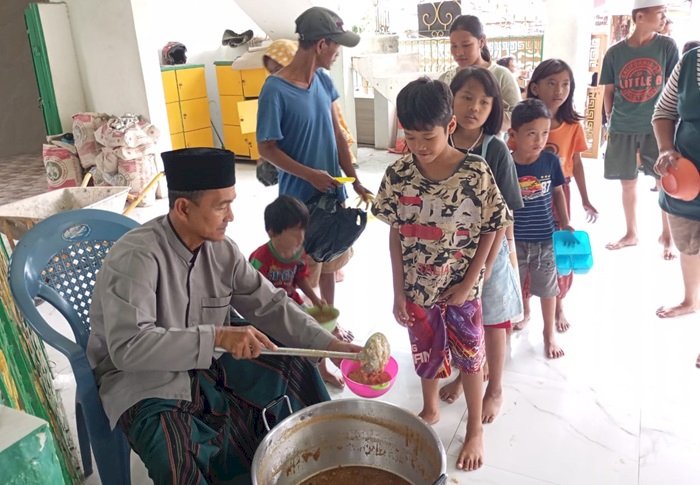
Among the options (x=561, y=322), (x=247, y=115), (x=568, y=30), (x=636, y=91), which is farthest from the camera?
(x=568, y=30)

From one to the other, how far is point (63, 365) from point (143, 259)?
1.45 m

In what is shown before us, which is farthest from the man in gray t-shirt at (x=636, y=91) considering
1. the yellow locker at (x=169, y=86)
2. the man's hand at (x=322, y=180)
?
the yellow locker at (x=169, y=86)

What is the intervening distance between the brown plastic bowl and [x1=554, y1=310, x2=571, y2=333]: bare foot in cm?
77

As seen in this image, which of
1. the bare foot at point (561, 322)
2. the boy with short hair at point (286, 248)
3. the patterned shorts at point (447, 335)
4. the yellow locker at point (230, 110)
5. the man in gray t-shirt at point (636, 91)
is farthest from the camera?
the yellow locker at point (230, 110)

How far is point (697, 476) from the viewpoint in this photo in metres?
1.77

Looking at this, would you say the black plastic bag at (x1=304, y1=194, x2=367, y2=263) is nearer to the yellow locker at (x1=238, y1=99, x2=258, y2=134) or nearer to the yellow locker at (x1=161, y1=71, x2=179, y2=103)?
the yellow locker at (x1=238, y1=99, x2=258, y2=134)

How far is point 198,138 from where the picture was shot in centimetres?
655

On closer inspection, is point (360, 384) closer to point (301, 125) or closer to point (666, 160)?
point (301, 125)

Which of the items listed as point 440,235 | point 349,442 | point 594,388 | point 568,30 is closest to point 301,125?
point 440,235

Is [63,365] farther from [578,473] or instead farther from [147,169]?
[147,169]

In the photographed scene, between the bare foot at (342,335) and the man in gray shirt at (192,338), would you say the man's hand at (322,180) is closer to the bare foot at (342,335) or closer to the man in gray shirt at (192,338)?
the bare foot at (342,335)

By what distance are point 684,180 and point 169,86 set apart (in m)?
5.28

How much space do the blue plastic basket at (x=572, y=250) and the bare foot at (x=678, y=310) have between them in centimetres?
69

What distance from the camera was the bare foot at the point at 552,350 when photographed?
2457 mm
